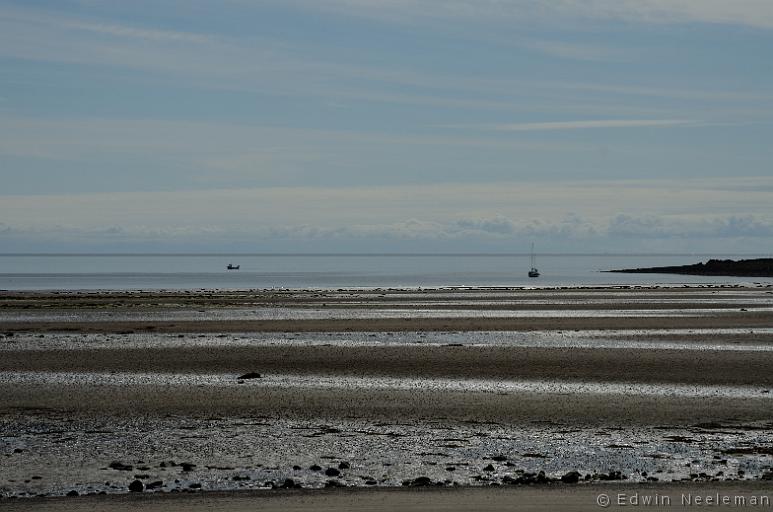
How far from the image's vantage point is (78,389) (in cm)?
2327

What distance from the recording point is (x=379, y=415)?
64.4ft

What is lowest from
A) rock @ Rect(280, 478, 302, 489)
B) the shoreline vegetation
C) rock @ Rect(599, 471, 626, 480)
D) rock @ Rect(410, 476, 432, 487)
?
rock @ Rect(280, 478, 302, 489)

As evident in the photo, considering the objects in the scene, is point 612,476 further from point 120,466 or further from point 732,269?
point 732,269

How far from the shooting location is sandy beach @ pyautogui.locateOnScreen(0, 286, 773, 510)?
1362cm

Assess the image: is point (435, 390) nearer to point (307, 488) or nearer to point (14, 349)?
point (307, 488)

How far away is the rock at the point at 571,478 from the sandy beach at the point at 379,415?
0.05 m

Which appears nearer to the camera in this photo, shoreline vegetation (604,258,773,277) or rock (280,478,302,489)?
rock (280,478,302,489)

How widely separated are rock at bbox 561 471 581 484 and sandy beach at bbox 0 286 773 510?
5cm

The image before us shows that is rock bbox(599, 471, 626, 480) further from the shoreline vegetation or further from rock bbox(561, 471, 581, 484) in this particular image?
the shoreline vegetation

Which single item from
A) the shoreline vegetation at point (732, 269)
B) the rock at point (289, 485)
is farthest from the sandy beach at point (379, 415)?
the shoreline vegetation at point (732, 269)

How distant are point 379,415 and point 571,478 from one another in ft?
21.2

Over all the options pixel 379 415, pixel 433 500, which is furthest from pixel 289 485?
pixel 379 415

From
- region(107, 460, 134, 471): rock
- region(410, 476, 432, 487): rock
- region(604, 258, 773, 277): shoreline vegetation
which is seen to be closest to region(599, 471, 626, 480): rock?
region(410, 476, 432, 487): rock

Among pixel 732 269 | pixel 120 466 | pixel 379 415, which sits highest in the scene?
pixel 732 269
